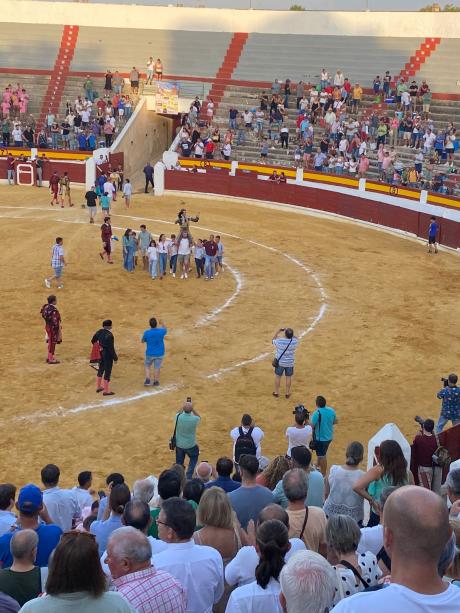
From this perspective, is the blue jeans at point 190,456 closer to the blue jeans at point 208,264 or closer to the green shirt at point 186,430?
the green shirt at point 186,430

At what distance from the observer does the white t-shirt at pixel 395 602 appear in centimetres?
278

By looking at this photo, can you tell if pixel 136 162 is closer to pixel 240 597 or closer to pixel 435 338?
pixel 435 338

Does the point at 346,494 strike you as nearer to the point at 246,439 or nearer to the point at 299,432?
the point at 246,439

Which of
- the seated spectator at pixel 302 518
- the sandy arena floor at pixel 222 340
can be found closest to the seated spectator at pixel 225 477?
the seated spectator at pixel 302 518

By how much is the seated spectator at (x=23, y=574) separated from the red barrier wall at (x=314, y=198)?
2386 centimetres

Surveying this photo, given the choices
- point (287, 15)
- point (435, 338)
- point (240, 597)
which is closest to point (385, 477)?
point (240, 597)

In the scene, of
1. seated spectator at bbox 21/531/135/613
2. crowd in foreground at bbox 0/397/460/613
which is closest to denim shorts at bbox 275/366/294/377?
crowd in foreground at bbox 0/397/460/613

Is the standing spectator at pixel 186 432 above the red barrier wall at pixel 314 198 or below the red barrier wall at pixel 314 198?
below

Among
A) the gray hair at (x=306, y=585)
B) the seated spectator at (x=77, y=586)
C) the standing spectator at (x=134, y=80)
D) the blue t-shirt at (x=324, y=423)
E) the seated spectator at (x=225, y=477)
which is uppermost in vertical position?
the standing spectator at (x=134, y=80)

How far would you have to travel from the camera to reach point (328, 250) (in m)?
26.6

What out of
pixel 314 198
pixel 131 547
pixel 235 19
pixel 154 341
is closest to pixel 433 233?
pixel 314 198

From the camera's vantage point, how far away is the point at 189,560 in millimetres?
5180

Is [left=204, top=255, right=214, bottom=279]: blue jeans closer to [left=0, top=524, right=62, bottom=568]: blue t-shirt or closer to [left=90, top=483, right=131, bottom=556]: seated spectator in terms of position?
[left=90, top=483, right=131, bottom=556]: seated spectator

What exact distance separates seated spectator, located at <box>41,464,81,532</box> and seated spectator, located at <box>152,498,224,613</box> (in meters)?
2.73
